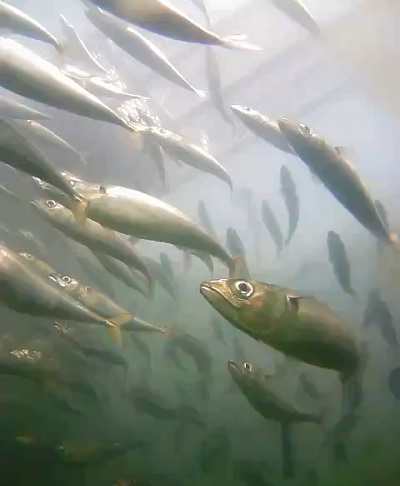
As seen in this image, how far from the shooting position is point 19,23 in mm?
1691

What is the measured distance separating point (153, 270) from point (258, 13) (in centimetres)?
278

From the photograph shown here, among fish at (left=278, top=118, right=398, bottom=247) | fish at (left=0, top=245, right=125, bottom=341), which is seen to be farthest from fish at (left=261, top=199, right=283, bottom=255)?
fish at (left=0, top=245, right=125, bottom=341)

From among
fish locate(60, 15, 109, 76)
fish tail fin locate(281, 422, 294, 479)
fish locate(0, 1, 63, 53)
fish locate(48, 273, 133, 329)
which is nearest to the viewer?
fish locate(0, 1, 63, 53)

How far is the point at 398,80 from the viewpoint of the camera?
6.21 metres

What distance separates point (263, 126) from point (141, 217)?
33.7 inches

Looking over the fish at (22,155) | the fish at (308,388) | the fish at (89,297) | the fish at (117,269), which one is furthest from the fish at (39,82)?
the fish at (308,388)

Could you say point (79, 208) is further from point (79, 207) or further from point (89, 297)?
point (89, 297)

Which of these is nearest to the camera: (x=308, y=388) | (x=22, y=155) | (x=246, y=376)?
(x=22, y=155)

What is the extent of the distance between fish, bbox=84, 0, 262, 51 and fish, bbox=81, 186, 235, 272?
492mm

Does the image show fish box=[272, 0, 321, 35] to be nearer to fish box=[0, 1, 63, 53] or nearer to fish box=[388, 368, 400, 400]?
fish box=[0, 1, 63, 53]

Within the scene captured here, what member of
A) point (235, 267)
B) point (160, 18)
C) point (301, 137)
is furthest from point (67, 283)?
point (160, 18)

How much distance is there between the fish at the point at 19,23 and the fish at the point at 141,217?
0.62m

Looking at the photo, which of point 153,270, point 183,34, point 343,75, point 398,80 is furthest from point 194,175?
point 183,34

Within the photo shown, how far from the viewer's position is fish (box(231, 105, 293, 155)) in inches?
84.7
